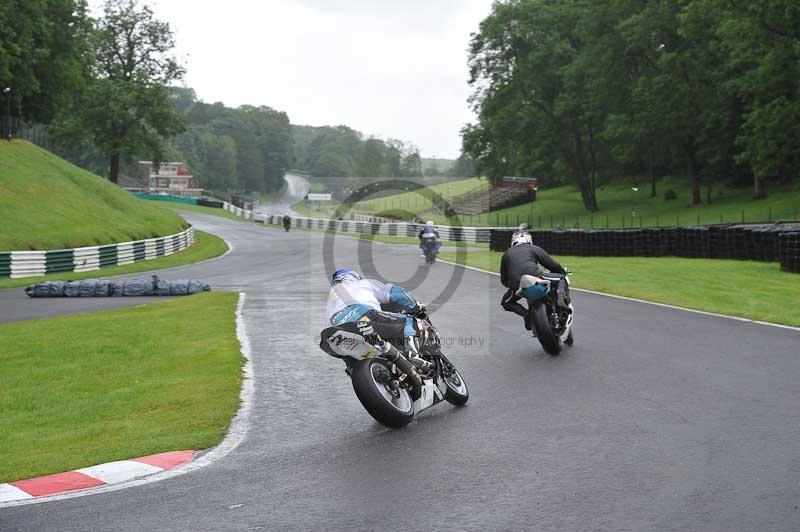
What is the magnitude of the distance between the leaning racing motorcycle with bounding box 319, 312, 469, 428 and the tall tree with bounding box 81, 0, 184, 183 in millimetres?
70935

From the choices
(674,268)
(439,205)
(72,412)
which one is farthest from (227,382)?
(439,205)

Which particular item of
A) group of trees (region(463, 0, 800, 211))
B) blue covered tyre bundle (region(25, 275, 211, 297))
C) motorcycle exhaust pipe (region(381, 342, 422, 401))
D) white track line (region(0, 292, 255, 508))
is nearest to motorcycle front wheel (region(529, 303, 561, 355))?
motorcycle exhaust pipe (region(381, 342, 422, 401))

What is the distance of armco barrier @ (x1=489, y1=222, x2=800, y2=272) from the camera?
24911 millimetres

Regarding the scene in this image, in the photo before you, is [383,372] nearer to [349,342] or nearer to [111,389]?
[349,342]

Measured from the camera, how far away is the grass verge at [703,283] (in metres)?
16.7

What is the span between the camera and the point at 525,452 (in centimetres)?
686

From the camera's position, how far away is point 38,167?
47594 millimetres

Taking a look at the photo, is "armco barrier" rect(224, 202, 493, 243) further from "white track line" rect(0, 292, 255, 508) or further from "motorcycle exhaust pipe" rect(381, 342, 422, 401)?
"motorcycle exhaust pipe" rect(381, 342, 422, 401)

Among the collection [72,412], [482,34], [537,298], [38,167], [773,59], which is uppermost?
[482,34]

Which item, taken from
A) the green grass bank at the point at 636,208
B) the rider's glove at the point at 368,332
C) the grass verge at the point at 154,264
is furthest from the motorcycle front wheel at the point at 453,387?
the green grass bank at the point at 636,208

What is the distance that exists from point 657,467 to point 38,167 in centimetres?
4751

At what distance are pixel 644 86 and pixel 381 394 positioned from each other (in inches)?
2202

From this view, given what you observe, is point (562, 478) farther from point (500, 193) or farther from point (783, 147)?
point (500, 193)

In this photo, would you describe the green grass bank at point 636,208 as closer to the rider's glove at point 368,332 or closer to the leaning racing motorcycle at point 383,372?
the leaning racing motorcycle at point 383,372
